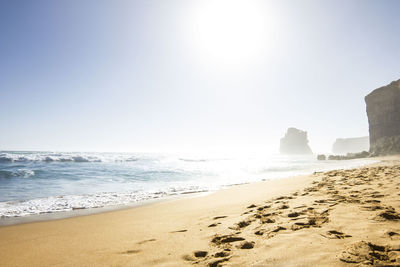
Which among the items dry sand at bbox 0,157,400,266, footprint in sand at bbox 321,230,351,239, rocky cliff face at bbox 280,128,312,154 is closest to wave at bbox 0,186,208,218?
dry sand at bbox 0,157,400,266

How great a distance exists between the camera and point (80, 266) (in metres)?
2.57

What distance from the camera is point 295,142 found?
174750mm

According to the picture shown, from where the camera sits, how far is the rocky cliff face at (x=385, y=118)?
149ft

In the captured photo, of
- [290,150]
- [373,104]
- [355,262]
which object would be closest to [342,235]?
[355,262]

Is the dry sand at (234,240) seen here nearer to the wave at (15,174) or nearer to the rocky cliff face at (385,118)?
the wave at (15,174)

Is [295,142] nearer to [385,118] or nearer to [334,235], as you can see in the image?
[385,118]

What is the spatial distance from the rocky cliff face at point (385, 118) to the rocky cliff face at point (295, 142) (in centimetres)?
12305

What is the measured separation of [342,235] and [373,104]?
212 feet

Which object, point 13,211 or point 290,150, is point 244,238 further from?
point 290,150

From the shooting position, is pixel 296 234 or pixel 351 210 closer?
pixel 296 234

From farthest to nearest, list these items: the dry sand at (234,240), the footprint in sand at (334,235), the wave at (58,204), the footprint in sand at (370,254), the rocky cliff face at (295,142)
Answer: the rocky cliff face at (295,142)
the wave at (58,204)
the footprint in sand at (334,235)
the dry sand at (234,240)
the footprint in sand at (370,254)

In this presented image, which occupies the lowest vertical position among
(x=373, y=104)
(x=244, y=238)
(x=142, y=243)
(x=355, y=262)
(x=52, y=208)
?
(x=52, y=208)

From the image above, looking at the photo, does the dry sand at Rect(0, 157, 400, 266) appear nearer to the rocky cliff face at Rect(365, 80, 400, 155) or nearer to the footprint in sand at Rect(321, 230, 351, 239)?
the footprint in sand at Rect(321, 230, 351, 239)

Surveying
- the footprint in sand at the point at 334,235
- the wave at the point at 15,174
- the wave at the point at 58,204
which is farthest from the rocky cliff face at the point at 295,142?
the footprint in sand at the point at 334,235
